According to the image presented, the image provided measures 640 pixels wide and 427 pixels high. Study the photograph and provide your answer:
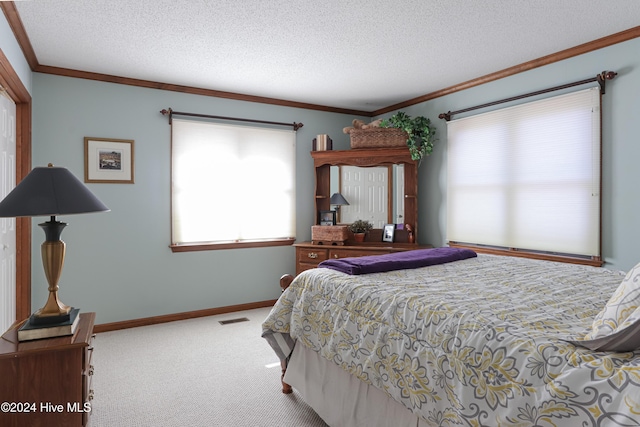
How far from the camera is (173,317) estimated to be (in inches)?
166

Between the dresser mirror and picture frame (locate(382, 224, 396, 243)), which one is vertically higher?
the dresser mirror

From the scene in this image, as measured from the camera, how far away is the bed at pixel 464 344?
1051mm

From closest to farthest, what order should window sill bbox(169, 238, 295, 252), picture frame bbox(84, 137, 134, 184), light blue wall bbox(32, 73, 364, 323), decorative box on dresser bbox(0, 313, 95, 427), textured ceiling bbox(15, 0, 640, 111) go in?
1. decorative box on dresser bbox(0, 313, 95, 427)
2. textured ceiling bbox(15, 0, 640, 111)
3. light blue wall bbox(32, 73, 364, 323)
4. picture frame bbox(84, 137, 134, 184)
5. window sill bbox(169, 238, 295, 252)

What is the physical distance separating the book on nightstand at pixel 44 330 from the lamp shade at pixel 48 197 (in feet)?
1.65

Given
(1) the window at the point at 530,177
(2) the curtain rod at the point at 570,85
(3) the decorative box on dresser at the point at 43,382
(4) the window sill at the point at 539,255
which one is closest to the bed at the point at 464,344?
(4) the window sill at the point at 539,255

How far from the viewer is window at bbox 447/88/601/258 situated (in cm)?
318

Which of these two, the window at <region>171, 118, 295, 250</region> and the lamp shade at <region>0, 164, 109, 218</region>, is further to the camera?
the window at <region>171, 118, 295, 250</region>

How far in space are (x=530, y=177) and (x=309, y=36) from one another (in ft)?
7.78

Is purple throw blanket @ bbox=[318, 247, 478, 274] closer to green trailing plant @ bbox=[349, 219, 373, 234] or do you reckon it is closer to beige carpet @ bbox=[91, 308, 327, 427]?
beige carpet @ bbox=[91, 308, 327, 427]

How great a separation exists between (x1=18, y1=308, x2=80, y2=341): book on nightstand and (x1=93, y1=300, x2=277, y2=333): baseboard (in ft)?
7.69

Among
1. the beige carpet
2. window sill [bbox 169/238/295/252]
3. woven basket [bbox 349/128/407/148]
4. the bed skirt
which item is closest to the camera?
the bed skirt

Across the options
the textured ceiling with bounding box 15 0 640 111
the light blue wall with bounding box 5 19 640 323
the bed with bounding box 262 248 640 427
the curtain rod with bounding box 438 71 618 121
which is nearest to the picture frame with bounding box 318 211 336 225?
the light blue wall with bounding box 5 19 640 323

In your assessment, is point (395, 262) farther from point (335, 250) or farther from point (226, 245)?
point (226, 245)

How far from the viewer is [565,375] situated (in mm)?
1056
